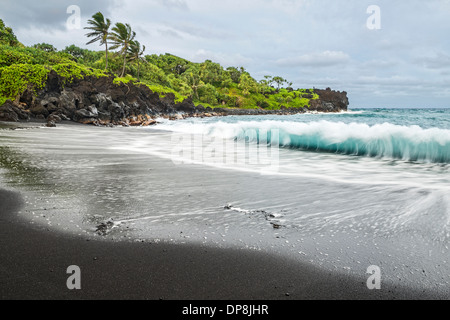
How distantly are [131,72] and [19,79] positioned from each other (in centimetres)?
4178

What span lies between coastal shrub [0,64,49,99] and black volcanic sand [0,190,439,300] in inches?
1175

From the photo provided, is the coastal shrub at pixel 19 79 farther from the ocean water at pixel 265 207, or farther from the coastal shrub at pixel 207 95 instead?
the coastal shrub at pixel 207 95

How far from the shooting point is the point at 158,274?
7.88ft

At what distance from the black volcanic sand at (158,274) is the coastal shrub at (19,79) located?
98.0ft

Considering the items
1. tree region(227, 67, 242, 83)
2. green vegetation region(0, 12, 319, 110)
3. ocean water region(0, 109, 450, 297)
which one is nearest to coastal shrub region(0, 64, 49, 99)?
green vegetation region(0, 12, 319, 110)

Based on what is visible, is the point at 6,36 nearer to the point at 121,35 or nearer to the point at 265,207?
the point at 121,35

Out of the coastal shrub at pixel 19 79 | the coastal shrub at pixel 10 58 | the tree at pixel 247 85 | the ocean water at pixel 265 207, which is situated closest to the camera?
the ocean water at pixel 265 207

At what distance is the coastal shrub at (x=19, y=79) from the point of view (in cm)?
2591

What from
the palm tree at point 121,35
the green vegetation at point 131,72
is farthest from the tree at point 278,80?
the palm tree at point 121,35

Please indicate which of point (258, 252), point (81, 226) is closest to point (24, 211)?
point (81, 226)

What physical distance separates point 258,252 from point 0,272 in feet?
7.48

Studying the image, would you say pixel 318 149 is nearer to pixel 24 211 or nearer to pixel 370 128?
pixel 370 128

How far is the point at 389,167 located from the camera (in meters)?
8.51

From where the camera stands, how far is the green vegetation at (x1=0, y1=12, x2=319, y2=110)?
29.0 meters
